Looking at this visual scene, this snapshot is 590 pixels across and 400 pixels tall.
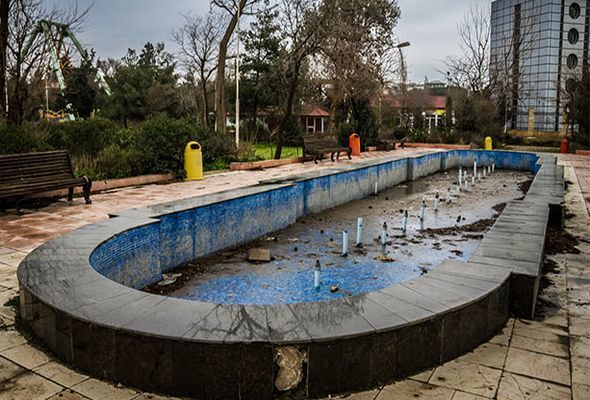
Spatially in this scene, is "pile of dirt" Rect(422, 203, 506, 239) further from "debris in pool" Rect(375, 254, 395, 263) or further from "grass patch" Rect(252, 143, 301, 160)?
"grass patch" Rect(252, 143, 301, 160)

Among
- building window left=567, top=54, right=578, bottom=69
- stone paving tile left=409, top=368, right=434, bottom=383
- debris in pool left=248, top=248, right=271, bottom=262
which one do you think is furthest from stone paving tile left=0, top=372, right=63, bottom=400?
building window left=567, top=54, right=578, bottom=69

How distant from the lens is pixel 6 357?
3.22 m

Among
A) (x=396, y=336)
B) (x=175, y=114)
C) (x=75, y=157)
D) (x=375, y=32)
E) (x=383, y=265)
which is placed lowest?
(x=383, y=265)

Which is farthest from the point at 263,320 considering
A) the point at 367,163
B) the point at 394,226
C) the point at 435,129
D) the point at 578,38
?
the point at 578,38

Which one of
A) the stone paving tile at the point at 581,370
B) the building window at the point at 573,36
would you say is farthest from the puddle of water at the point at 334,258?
the building window at the point at 573,36

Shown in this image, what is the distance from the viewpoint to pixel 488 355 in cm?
337

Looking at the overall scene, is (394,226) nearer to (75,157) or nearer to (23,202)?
(23,202)

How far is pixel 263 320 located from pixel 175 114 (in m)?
33.6

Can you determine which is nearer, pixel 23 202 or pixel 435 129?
pixel 23 202

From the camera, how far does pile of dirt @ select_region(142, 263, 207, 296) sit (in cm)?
540

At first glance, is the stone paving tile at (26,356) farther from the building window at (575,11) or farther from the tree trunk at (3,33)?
the building window at (575,11)

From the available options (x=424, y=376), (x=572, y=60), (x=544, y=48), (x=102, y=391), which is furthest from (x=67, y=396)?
(x=572, y=60)

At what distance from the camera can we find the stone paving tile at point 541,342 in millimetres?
3470

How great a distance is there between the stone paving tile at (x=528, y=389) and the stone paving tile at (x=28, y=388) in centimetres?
256
